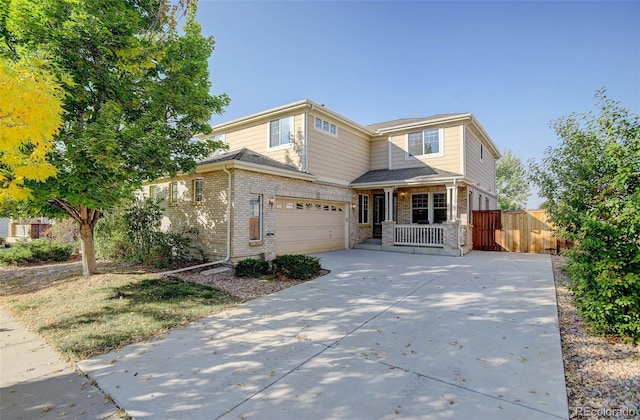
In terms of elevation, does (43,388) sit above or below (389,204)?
below

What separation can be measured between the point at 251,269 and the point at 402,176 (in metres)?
8.56

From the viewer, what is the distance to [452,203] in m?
12.3

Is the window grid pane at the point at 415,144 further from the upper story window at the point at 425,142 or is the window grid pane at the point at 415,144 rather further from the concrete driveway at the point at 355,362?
the concrete driveway at the point at 355,362

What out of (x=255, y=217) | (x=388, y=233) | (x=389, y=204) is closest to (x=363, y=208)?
(x=389, y=204)

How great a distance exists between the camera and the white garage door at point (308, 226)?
37.0 feet

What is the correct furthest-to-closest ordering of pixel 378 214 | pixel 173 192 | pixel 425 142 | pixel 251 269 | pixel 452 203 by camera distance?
pixel 378 214
pixel 425 142
pixel 452 203
pixel 173 192
pixel 251 269

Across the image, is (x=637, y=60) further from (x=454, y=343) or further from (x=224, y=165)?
(x=224, y=165)

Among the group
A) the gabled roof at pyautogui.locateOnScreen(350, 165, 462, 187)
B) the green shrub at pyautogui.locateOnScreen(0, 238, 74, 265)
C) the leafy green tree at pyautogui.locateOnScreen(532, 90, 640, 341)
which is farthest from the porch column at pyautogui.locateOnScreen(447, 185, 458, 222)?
the green shrub at pyautogui.locateOnScreen(0, 238, 74, 265)

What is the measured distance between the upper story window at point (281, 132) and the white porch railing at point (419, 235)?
6263 millimetres

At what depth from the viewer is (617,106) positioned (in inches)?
169

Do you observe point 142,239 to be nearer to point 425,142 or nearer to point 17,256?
point 17,256

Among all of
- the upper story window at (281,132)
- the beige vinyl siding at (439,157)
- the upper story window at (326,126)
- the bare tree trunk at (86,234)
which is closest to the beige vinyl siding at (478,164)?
the beige vinyl siding at (439,157)

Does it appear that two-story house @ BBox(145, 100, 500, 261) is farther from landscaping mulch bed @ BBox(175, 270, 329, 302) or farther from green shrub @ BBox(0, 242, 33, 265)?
green shrub @ BBox(0, 242, 33, 265)

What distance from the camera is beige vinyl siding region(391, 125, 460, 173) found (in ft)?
43.0
